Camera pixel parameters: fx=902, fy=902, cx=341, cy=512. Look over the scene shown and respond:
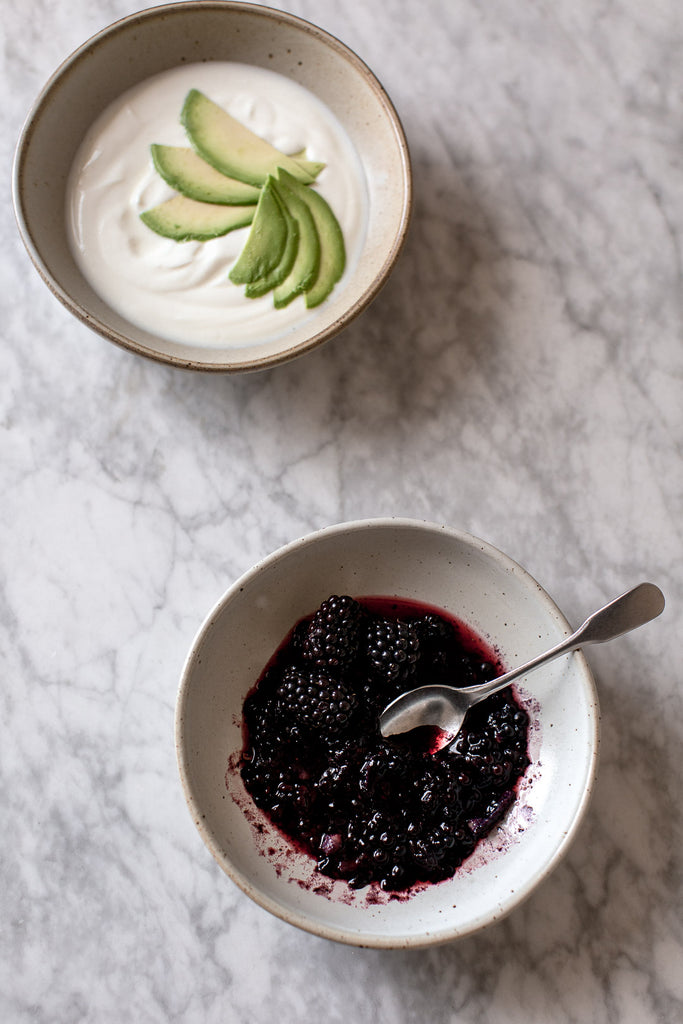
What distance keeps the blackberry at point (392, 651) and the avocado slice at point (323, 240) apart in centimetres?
62

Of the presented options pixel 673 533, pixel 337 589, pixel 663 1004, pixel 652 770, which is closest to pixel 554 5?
pixel 673 533

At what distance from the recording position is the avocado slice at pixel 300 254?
167cm

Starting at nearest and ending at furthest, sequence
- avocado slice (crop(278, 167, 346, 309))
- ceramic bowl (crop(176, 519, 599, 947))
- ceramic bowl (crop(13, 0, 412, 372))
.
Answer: ceramic bowl (crop(176, 519, 599, 947)), ceramic bowl (crop(13, 0, 412, 372)), avocado slice (crop(278, 167, 346, 309))

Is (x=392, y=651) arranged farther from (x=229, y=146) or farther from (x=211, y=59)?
(x=211, y=59)

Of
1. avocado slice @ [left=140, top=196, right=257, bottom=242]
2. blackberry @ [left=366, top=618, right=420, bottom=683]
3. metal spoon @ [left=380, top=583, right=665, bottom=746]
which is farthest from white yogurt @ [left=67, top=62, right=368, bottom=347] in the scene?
metal spoon @ [left=380, top=583, right=665, bottom=746]

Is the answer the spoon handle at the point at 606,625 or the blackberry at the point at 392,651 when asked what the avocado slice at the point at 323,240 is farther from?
the spoon handle at the point at 606,625

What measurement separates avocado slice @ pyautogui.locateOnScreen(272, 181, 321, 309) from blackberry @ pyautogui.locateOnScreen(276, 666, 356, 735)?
0.68 m

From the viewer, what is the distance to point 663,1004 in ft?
5.37

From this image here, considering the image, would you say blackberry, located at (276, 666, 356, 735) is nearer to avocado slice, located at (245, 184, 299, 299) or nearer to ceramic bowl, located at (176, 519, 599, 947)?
ceramic bowl, located at (176, 519, 599, 947)

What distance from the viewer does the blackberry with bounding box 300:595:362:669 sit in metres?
1.49

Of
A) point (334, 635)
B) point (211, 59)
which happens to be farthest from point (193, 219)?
point (334, 635)

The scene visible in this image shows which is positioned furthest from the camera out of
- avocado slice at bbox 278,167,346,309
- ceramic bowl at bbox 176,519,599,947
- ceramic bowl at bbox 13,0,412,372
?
avocado slice at bbox 278,167,346,309

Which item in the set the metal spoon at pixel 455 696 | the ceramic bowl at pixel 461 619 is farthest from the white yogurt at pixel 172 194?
the metal spoon at pixel 455 696

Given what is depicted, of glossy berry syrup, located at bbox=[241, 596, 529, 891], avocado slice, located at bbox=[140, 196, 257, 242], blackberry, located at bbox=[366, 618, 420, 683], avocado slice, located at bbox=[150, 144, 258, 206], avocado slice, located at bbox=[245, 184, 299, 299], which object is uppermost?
avocado slice, located at bbox=[150, 144, 258, 206]
